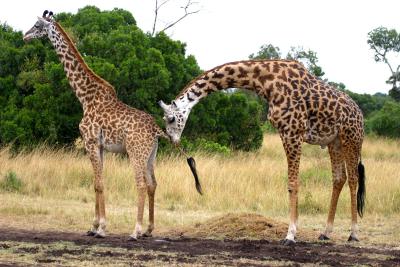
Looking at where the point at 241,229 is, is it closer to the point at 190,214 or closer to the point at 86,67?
the point at 190,214

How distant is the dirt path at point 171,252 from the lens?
8.10 metres

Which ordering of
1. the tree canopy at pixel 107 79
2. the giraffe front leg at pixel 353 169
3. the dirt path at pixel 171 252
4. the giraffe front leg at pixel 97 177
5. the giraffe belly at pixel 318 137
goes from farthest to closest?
1. the tree canopy at pixel 107 79
2. the giraffe front leg at pixel 353 169
3. the giraffe belly at pixel 318 137
4. the giraffe front leg at pixel 97 177
5. the dirt path at pixel 171 252

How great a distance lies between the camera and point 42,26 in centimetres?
1105

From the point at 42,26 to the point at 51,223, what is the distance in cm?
275

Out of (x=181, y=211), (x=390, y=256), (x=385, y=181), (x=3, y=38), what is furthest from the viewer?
(x=3, y=38)

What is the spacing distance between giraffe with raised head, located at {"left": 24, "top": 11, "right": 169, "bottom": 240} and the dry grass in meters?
1.11

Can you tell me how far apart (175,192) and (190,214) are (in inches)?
52.2

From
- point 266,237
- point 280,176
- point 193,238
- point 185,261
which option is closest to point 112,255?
point 185,261

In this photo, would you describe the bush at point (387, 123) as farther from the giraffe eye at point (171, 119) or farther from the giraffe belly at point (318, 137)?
the giraffe eye at point (171, 119)

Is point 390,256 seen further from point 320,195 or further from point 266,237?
point 320,195

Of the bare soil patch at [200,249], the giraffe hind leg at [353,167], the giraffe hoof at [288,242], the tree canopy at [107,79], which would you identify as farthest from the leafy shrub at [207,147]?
the giraffe hoof at [288,242]

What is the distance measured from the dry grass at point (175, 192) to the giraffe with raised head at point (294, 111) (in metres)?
1.58

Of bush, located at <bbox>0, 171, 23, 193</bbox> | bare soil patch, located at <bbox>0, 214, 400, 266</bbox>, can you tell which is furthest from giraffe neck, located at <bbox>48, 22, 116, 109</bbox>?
bush, located at <bbox>0, 171, 23, 193</bbox>

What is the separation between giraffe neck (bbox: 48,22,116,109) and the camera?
10.6m
